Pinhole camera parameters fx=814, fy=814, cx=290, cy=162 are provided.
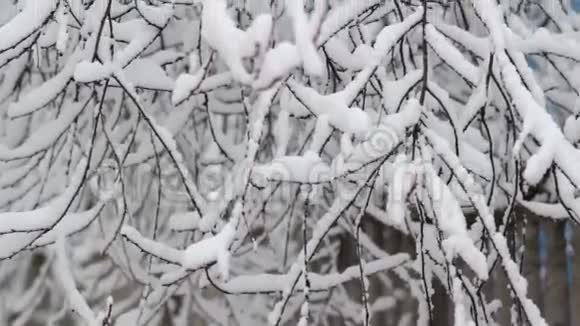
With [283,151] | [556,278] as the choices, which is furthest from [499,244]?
[556,278]

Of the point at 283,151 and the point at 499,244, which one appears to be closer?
the point at 499,244

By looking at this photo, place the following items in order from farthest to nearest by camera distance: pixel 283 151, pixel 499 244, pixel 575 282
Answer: pixel 575 282 < pixel 283 151 < pixel 499 244

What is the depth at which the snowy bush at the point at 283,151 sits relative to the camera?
1181 millimetres

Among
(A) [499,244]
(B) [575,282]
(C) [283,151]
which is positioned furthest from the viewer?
(B) [575,282]

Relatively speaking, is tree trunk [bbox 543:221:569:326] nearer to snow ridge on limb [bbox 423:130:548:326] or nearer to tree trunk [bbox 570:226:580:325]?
tree trunk [bbox 570:226:580:325]

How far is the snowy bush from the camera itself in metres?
1.18

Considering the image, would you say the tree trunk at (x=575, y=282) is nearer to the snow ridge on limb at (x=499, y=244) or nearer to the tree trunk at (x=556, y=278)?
the tree trunk at (x=556, y=278)

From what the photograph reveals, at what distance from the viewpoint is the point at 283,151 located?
1.46m

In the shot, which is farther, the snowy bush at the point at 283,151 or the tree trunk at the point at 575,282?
the tree trunk at the point at 575,282

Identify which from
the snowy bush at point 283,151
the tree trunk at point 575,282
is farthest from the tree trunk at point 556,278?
the snowy bush at point 283,151

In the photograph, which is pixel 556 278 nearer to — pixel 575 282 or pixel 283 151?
pixel 575 282

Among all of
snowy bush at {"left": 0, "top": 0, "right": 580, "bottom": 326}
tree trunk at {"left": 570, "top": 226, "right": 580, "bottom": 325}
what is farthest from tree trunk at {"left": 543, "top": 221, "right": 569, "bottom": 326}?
snowy bush at {"left": 0, "top": 0, "right": 580, "bottom": 326}

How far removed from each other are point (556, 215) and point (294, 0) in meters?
1.65

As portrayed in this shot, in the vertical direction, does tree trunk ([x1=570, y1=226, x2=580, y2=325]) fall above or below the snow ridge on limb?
below
